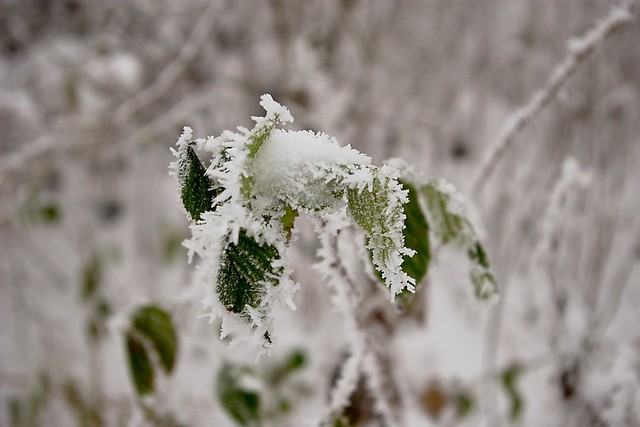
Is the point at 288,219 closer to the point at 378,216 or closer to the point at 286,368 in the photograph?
the point at 378,216

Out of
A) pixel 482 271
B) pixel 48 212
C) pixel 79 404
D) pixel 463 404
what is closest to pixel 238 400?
pixel 482 271

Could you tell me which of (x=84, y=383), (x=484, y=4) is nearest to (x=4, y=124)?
(x=84, y=383)

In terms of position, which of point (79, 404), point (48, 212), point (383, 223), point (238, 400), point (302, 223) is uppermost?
point (48, 212)

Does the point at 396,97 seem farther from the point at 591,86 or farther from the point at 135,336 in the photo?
the point at 135,336

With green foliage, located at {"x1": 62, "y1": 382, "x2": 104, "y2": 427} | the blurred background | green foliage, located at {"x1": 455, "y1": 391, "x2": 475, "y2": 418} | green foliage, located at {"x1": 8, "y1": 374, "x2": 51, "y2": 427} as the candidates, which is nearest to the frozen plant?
the blurred background

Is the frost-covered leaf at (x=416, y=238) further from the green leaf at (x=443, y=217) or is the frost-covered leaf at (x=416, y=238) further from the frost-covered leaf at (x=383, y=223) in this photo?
the frost-covered leaf at (x=383, y=223)

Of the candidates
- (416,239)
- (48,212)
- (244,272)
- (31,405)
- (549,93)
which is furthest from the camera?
(48,212)
